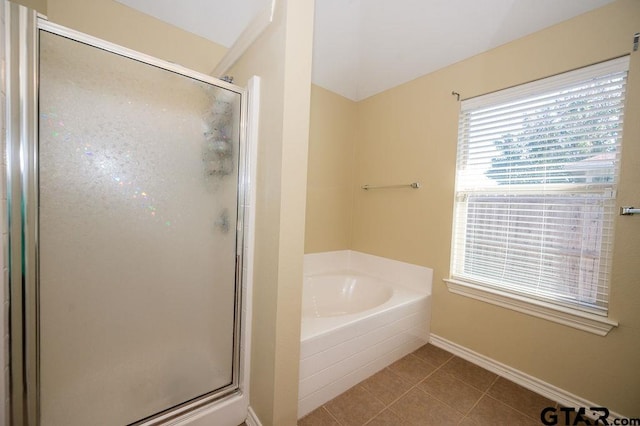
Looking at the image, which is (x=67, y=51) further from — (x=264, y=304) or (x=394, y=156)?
(x=394, y=156)

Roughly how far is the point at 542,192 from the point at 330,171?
1.67 meters

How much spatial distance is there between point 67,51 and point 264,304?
1237 millimetres

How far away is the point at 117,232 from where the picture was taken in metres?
0.99

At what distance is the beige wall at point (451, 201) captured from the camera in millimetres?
1229

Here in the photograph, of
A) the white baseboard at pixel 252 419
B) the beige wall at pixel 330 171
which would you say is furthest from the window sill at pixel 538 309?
the white baseboard at pixel 252 419

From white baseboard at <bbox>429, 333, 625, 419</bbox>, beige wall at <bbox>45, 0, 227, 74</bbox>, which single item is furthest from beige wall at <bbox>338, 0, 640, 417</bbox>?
beige wall at <bbox>45, 0, 227, 74</bbox>

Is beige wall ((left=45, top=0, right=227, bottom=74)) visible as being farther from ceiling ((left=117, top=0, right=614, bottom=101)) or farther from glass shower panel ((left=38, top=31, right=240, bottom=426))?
glass shower panel ((left=38, top=31, right=240, bottom=426))

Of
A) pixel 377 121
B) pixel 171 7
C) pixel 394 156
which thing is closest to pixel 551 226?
pixel 394 156

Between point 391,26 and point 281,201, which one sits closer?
point 281,201

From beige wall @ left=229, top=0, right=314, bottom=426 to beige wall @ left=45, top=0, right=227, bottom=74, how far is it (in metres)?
0.80

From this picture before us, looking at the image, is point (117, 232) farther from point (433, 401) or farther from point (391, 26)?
point (391, 26)

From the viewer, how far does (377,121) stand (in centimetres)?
245

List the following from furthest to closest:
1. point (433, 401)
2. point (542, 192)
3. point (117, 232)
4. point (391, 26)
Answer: point (391, 26), point (542, 192), point (433, 401), point (117, 232)

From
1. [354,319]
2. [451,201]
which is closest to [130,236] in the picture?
[354,319]
